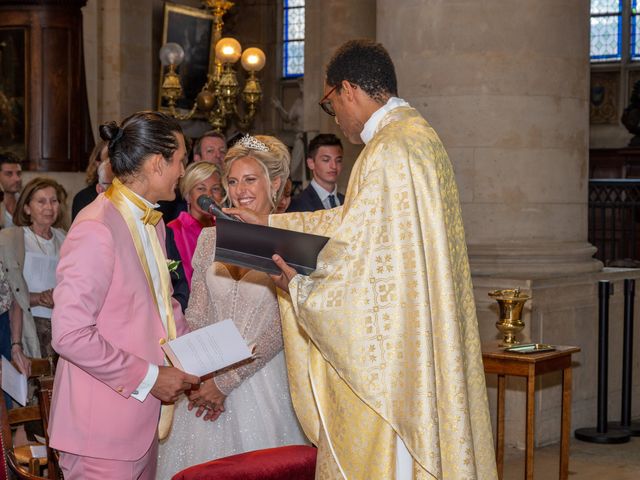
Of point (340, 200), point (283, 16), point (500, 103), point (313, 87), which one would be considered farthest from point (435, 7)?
point (283, 16)

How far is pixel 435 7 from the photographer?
644 centimetres

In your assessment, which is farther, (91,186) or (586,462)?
(91,186)

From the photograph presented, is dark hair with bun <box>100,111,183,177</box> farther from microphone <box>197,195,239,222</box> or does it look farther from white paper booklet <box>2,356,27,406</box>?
white paper booklet <box>2,356,27,406</box>

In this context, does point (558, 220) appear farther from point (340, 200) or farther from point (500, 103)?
point (340, 200)

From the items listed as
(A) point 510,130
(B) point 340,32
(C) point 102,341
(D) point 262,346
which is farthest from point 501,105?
(B) point 340,32

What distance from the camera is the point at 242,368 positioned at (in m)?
3.94

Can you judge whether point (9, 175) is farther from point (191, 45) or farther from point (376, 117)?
point (191, 45)

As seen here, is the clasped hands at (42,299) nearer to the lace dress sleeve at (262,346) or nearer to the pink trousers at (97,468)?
the lace dress sleeve at (262,346)

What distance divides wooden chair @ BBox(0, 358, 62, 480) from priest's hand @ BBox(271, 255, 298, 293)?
3.39 ft

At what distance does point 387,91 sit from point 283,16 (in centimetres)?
1859

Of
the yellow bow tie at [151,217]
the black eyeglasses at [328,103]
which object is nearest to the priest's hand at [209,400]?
the yellow bow tie at [151,217]

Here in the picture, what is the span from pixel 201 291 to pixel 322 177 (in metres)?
2.68

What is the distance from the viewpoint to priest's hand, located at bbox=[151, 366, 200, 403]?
3.09m

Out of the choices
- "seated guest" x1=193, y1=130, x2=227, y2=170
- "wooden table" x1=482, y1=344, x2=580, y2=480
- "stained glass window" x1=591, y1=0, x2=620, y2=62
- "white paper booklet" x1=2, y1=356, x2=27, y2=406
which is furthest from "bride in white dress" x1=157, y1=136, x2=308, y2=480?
"stained glass window" x1=591, y1=0, x2=620, y2=62
